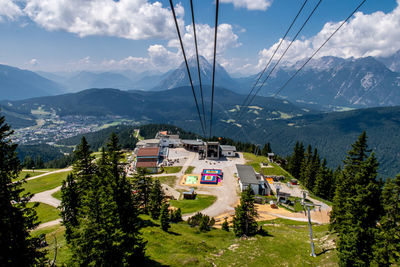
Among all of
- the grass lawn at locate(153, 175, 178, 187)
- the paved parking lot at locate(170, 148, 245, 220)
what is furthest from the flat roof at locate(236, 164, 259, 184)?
the grass lawn at locate(153, 175, 178, 187)

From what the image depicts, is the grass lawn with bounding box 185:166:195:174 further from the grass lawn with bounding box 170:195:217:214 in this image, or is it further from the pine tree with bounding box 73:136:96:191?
the pine tree with bounding box 73:136:96:191

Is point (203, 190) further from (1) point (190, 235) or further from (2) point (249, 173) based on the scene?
(1) point (190, 235)

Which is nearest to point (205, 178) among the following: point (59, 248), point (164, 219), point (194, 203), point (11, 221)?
point (194, 203)

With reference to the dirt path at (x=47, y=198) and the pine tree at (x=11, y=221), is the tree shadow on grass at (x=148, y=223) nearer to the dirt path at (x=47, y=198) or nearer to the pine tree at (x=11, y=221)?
the pine tree at (x=11, y=221)

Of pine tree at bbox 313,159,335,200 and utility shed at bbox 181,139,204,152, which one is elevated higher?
utility shed at bbox 181,139,204,152

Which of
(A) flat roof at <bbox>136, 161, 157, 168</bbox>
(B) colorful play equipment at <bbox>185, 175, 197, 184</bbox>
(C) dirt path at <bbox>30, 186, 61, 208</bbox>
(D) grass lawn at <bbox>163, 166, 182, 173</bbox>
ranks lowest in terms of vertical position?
(C) dirt path at <bbox>30, 186, 61, 208</bbox>

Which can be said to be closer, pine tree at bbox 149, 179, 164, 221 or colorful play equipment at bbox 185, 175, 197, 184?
pine tree at bbox 149, 179, 164, 221
